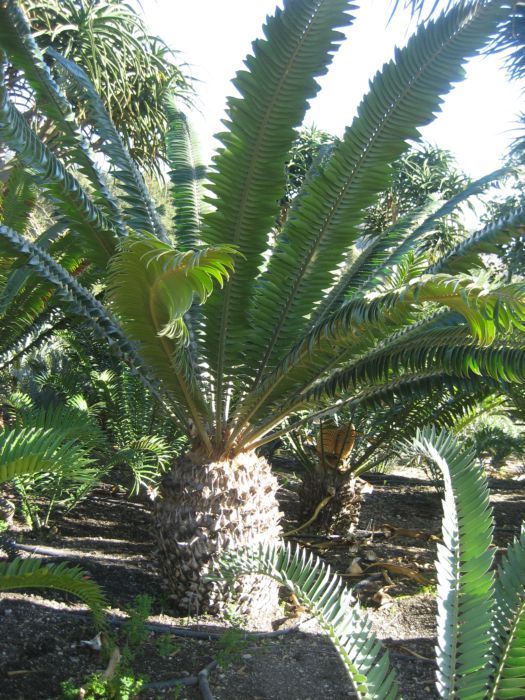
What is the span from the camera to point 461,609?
225cm

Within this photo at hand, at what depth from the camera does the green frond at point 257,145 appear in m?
2.97

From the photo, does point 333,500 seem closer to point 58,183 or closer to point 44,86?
point 58,183

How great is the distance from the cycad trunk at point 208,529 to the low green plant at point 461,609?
3.38ft

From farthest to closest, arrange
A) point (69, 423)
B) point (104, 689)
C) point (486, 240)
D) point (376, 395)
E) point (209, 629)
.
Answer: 1. point (376, 395)
2. point (69, 423)
3. point (209, 629)
4. point (486, 240)
5. point (104, 689)

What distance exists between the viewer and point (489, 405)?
6246 millimetres

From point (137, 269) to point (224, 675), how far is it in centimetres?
181

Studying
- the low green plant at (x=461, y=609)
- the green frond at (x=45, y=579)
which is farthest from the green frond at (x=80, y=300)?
the low green plant at (x=461, y=609)

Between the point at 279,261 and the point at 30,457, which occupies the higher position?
the point at 279,261

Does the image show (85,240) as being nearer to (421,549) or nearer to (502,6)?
(502,6)

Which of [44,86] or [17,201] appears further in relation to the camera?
[17,201]

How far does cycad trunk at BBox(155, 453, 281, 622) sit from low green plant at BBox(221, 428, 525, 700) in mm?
1029

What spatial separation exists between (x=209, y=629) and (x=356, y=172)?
2.45 meters

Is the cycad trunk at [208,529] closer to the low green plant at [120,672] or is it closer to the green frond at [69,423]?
the low green plant at [120,672]

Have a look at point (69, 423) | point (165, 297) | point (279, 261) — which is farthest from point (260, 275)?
point (69, 423)
